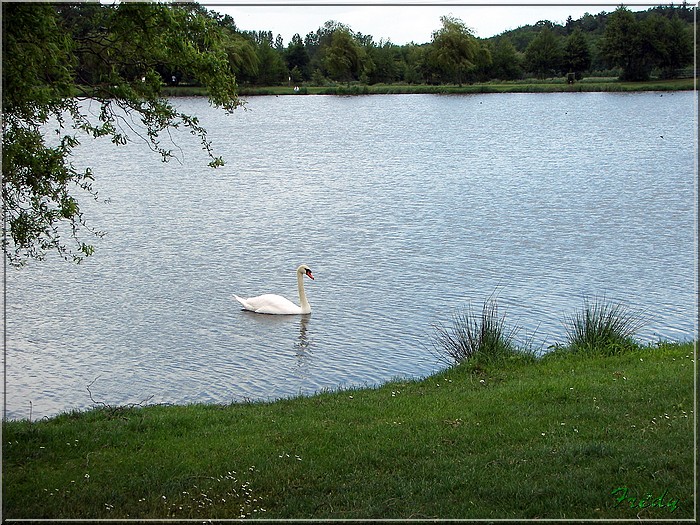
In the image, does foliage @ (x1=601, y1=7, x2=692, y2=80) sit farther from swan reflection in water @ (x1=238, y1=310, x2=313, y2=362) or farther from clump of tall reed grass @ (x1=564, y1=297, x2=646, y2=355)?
swan reflection in water @ (x1=238, y1=310, x2=313, y2=362)

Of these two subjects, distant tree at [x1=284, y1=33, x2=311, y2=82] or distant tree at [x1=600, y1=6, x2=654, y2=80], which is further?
distant tree at [x1=600, y1=6, x2=654, y2=80]

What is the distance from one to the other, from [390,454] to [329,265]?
455 inches

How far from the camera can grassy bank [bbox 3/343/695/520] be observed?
5172mm

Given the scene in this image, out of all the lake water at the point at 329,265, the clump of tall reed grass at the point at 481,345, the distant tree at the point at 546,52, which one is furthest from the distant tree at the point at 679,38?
the lake water at the point at 329,265

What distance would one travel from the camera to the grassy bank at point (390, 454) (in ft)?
17.0

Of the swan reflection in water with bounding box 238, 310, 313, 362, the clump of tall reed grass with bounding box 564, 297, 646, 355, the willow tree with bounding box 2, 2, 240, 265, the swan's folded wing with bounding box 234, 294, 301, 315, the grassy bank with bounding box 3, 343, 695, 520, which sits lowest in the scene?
the swan reflection in water with bounding box 238, 310, 313, 362

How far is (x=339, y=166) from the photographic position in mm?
35469

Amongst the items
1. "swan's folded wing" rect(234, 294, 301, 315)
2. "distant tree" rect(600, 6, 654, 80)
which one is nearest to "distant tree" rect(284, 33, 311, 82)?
"swan's folded wing" rect(234, 294, 301, 315)

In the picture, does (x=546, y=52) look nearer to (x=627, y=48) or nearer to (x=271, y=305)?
(x=627, y=48)

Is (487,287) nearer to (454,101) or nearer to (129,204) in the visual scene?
(129,204)

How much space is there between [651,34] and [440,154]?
17025 mm

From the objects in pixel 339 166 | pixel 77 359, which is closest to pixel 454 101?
pixel 339 166

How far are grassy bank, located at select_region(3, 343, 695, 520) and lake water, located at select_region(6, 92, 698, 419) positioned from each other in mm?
2298

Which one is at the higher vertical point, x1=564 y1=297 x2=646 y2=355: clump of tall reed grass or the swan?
x1=564 y1=297 x2=646 y2=355: clump of tall reed grass
